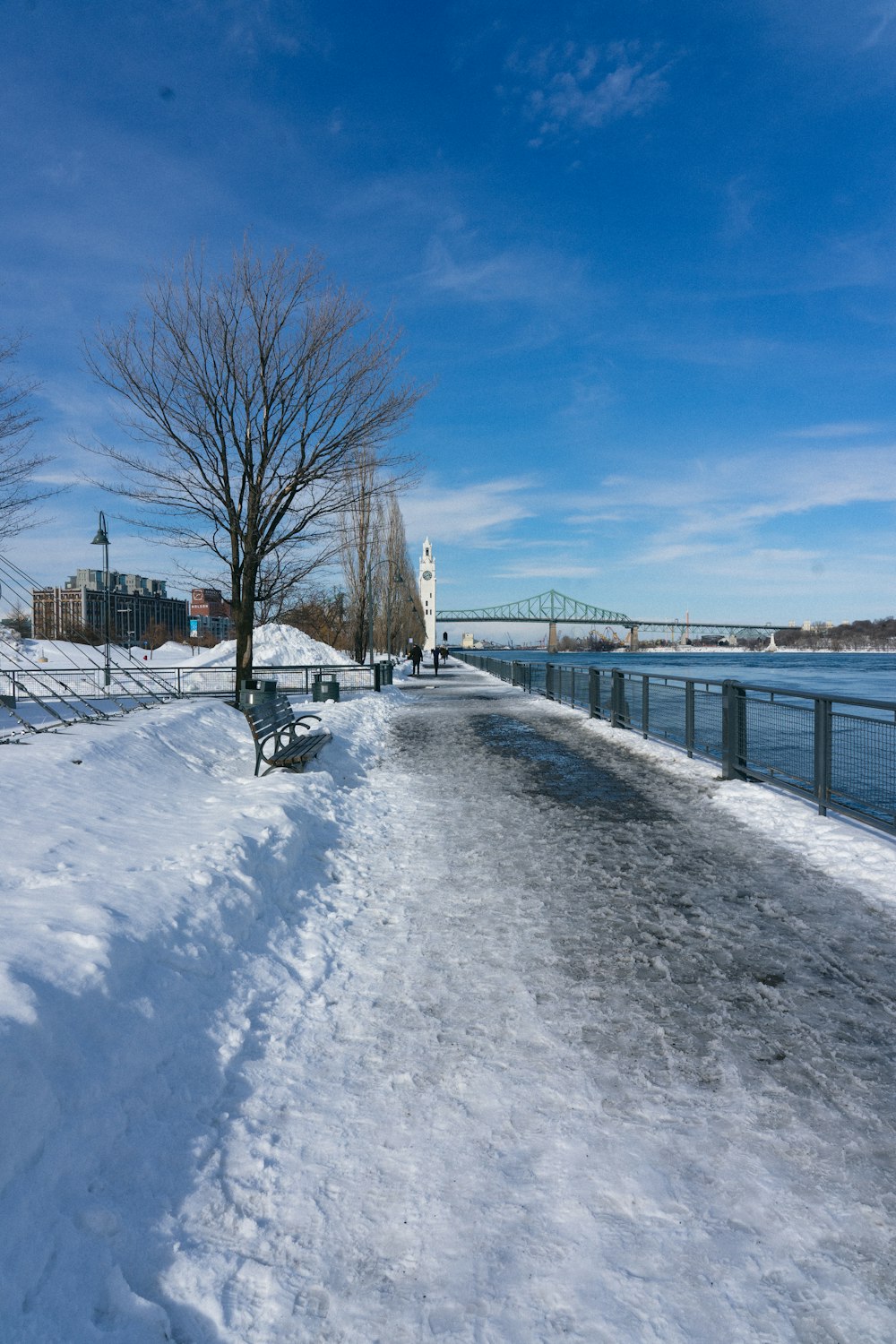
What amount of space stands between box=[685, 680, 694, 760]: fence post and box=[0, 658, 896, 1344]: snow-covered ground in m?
4.91

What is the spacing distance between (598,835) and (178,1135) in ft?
15.1

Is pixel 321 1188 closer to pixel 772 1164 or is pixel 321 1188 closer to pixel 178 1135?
pixel 178 1135

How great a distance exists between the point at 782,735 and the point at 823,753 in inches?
39.1

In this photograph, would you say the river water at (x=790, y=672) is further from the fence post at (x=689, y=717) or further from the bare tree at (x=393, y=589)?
the bare tree at (x=393, y=589)

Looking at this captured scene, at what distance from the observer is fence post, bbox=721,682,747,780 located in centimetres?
881

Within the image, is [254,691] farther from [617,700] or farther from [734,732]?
[734,732]

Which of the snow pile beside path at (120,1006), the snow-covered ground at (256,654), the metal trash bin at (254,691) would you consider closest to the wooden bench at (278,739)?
the metal trash bin at (254,691)

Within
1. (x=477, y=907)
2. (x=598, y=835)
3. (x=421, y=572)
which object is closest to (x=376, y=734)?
(x=598, y=835)

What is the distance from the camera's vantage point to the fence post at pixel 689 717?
10.6 meters

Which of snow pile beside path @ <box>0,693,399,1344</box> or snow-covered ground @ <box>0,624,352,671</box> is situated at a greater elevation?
snow-covered ground @ <box>0,624,352,671</box>

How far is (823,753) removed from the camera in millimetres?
7066

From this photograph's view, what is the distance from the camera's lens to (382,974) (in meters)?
3.80

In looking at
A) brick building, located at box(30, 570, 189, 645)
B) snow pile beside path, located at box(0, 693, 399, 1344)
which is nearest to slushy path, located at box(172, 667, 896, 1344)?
snow pile beside path, located at box(0, 693, 399, 1344)

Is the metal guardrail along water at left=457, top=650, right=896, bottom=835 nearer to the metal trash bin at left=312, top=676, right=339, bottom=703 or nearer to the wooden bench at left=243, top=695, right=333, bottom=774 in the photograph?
the wooden bench at left=243, top=695, right=333, bottom=774
